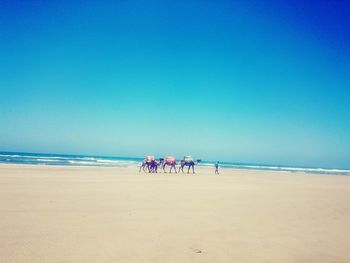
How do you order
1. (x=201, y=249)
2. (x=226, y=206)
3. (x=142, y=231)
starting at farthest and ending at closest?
(x=226, y=206)
(x=142, y=231)
(x=201, y=249)

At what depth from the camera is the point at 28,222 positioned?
6.70 metres

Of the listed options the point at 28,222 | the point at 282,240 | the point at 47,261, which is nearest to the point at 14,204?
the point at 28,222

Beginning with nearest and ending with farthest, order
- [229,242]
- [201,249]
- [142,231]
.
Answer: [201,249], [229,242], [142,231]

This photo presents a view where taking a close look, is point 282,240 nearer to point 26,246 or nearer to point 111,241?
point 111,241

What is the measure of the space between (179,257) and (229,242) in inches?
52.2

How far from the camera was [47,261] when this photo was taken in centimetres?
460

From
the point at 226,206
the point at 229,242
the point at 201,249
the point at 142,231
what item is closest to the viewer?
the point at 201,249

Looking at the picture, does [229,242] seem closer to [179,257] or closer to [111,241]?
[179,257]

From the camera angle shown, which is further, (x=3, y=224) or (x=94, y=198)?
(x=94, y=198)

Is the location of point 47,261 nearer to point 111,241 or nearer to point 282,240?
point 111,241

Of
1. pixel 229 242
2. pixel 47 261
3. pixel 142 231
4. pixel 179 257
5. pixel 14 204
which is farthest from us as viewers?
pixel 14 204

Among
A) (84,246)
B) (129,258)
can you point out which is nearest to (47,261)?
(84,246)

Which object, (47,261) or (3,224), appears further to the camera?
(3,224)

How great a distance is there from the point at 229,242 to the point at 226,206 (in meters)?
4.06
